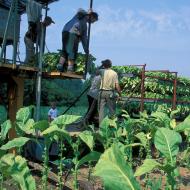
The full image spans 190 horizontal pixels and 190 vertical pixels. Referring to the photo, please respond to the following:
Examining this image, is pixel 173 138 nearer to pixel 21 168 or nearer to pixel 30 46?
pixel 21 168

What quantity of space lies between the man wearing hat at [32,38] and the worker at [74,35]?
1.26 ft

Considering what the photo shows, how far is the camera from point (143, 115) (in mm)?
4281

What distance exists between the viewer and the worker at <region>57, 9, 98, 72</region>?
7.65 metres

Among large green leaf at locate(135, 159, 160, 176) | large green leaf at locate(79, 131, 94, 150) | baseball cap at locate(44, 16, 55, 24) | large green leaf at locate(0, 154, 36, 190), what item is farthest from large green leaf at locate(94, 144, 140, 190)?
baseball cap at locate(44, 16, 55, 24)

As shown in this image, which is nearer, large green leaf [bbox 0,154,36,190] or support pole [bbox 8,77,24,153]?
large green leaf [bbox 0,154,36,190]

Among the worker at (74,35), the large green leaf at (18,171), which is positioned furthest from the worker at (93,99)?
the large green leaf at (18,171)

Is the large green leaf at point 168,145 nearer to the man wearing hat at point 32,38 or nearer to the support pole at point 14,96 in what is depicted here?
the man wearing hat at point 32,38

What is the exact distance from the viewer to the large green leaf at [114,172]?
1642 mm

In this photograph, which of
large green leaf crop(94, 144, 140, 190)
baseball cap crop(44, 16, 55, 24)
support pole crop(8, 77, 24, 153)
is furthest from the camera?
support pole crop(8, 77, 24, 153)

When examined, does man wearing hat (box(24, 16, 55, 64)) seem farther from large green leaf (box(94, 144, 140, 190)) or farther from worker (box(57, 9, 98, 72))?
large green leaf (box(94, 144, 140, 190))

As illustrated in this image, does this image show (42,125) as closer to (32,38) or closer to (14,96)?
(14,96)

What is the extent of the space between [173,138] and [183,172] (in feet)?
20.0

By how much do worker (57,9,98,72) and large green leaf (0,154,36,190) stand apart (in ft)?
17.2

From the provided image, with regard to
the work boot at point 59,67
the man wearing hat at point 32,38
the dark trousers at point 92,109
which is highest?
the man wearing hat at point 32,38
